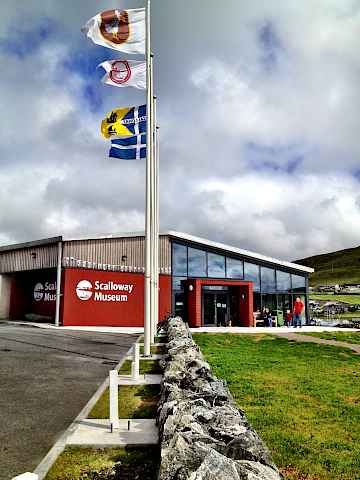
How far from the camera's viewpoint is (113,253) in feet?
96.1

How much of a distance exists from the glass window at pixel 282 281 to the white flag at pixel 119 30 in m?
23.3

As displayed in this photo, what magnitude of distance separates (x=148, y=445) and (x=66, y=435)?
4.28 ft

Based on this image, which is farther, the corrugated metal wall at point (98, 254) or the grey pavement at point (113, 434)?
the corrugated metal wall at point (98, 254)

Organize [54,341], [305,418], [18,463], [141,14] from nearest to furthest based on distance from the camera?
[18,463] → [305,418] → [141,14] → [54,341]

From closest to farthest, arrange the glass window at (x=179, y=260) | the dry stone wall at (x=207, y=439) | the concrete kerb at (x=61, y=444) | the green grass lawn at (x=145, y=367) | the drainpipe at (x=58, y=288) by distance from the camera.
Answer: the dry stone wall at (x=207, y=439)
the concrete kerb at (x=61, y=444)
the green grass lawn at (x=145, y=367)
the drainpipe at (x=58, y=288)
the glass window at (x=179, y=260)

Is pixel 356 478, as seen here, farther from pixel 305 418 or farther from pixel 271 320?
pixel 271 320

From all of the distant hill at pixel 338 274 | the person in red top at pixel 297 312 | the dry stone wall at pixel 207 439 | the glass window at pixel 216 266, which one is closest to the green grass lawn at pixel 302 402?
the dry stone wall at pixel 207 439

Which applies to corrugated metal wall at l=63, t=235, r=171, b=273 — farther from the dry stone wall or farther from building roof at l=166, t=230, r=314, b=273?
the dry stone wall

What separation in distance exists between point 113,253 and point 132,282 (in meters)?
2.49

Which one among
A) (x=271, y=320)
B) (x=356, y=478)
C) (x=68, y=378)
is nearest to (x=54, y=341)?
(x=68, y=378)

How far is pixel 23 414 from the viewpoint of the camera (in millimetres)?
7262

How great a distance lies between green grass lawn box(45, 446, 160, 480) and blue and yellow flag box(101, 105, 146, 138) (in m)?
11.0

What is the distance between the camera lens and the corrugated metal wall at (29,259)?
93.0 ft

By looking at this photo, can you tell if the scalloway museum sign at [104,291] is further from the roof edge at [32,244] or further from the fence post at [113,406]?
the fence post at [113,406]
